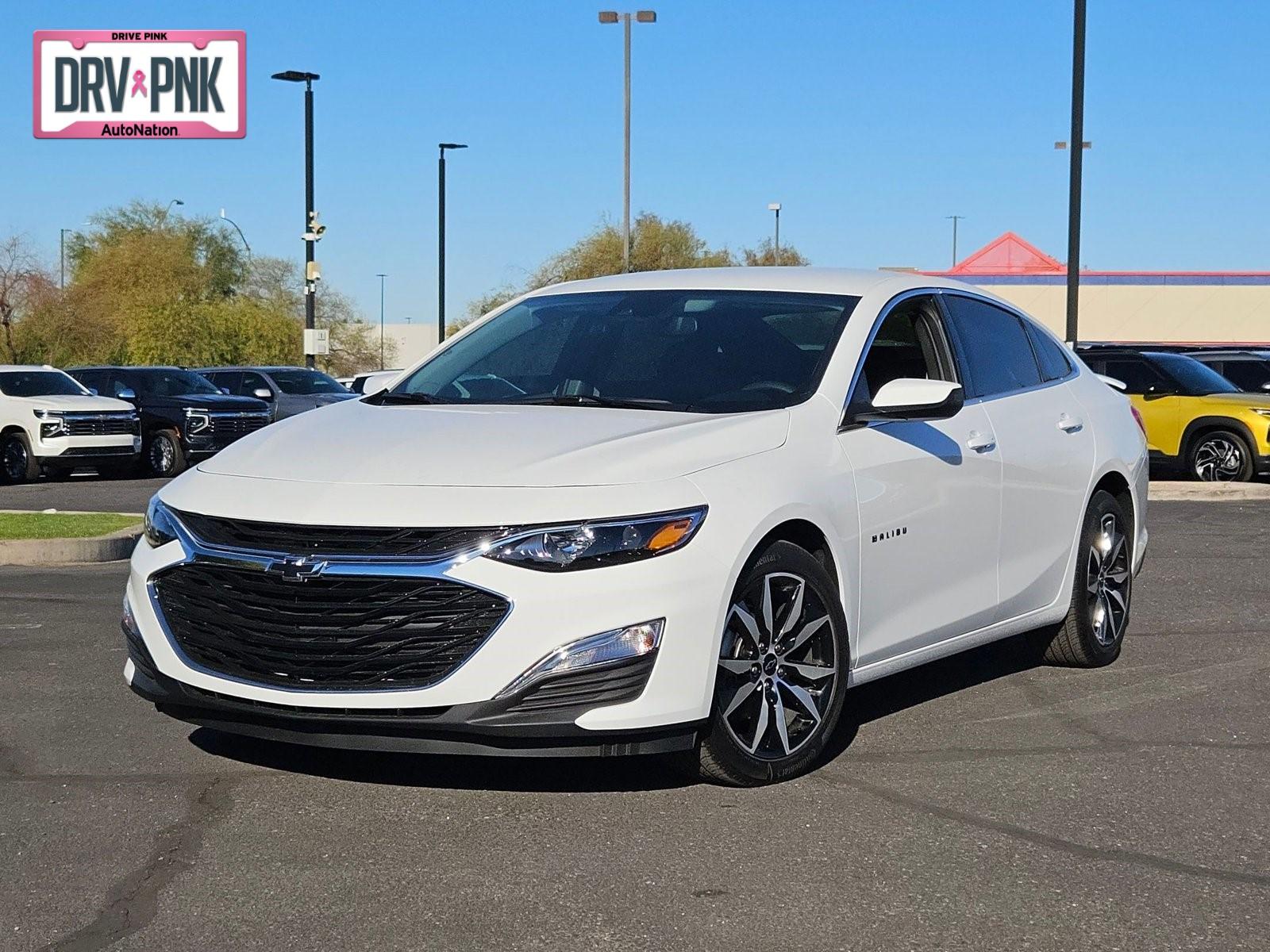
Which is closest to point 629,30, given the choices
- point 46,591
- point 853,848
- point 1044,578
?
point 46,591

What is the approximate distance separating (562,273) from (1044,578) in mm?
56425

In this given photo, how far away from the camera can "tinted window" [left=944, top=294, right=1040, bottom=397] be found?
7.11 metres

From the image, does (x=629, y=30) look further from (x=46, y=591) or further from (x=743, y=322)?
(x=743, y=322)

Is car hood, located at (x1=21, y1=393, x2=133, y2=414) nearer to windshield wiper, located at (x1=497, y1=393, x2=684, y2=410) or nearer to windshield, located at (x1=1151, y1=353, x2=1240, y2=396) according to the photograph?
windshield, located at (x1=1151, y1=353, x2=1240, y2=396)

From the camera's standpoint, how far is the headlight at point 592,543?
4.98 m

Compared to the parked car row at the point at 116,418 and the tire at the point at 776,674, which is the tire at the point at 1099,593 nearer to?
the tire at the point at 776,674

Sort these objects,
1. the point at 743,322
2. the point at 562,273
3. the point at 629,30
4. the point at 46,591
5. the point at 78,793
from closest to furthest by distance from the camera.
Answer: the point at 78,793, the point at 743,322, the point at 46,591, the point at 629,30, the point at 562,273

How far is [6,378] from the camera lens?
24.9m

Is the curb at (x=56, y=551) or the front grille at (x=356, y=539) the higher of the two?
the front grille at (x=356, y=539)

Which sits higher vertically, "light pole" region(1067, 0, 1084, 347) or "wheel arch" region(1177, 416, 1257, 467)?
"light pole" region(1067, 0, 1084, 347)

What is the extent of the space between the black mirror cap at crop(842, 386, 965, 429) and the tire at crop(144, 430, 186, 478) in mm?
21384

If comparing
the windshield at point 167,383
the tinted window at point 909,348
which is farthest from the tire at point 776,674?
the windshield at point 167,383

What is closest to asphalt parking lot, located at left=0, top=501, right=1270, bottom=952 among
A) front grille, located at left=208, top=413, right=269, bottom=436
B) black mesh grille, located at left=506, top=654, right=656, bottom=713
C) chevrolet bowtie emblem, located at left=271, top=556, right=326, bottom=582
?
black mesh grille, located at left=506, top=654, right=656, bottom=713

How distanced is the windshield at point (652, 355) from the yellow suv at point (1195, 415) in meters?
14.5
